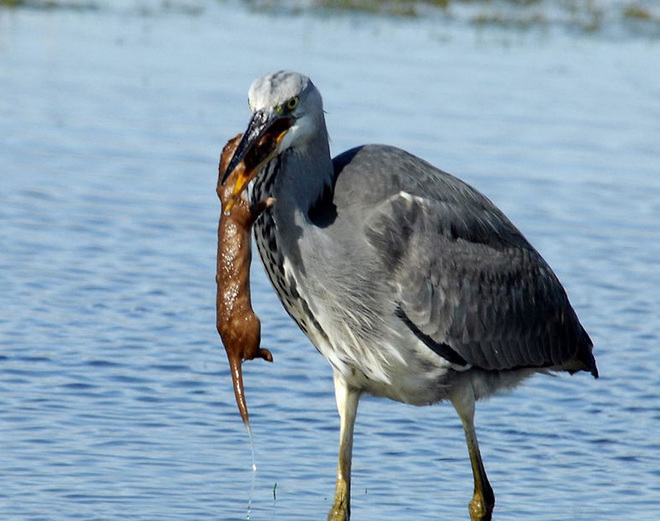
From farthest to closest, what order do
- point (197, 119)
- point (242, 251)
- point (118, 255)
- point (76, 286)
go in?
point (197, 119) < point (118, 255) < point (76, 286) < point (242, 251)

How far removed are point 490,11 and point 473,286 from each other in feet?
58.5

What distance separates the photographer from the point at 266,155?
17.8ft

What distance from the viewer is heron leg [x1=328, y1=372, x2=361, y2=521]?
20.3 feet

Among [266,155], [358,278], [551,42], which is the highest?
[266,155]

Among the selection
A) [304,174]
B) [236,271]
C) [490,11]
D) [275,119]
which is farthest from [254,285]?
[490,11]

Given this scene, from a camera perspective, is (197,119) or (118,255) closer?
(118,255)

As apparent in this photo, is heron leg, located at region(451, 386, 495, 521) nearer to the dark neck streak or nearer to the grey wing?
the grey wing

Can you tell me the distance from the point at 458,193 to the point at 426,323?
62 centimetres

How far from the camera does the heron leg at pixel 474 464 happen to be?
20.5 feet

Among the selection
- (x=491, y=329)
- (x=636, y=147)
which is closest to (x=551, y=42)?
(x=636, y=147)

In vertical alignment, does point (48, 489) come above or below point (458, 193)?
below

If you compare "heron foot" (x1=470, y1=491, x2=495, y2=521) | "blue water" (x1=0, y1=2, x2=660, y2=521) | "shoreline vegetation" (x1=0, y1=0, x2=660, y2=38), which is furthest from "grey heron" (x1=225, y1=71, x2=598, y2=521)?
"shoreline vegetation" (x1=0, y1=0, x2=660, y2=38)

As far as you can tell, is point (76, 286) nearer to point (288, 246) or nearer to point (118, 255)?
point (118, 255)

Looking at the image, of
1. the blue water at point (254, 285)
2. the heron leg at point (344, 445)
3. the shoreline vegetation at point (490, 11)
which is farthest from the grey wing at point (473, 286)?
the shoreline vegetation at point (490, 11)
